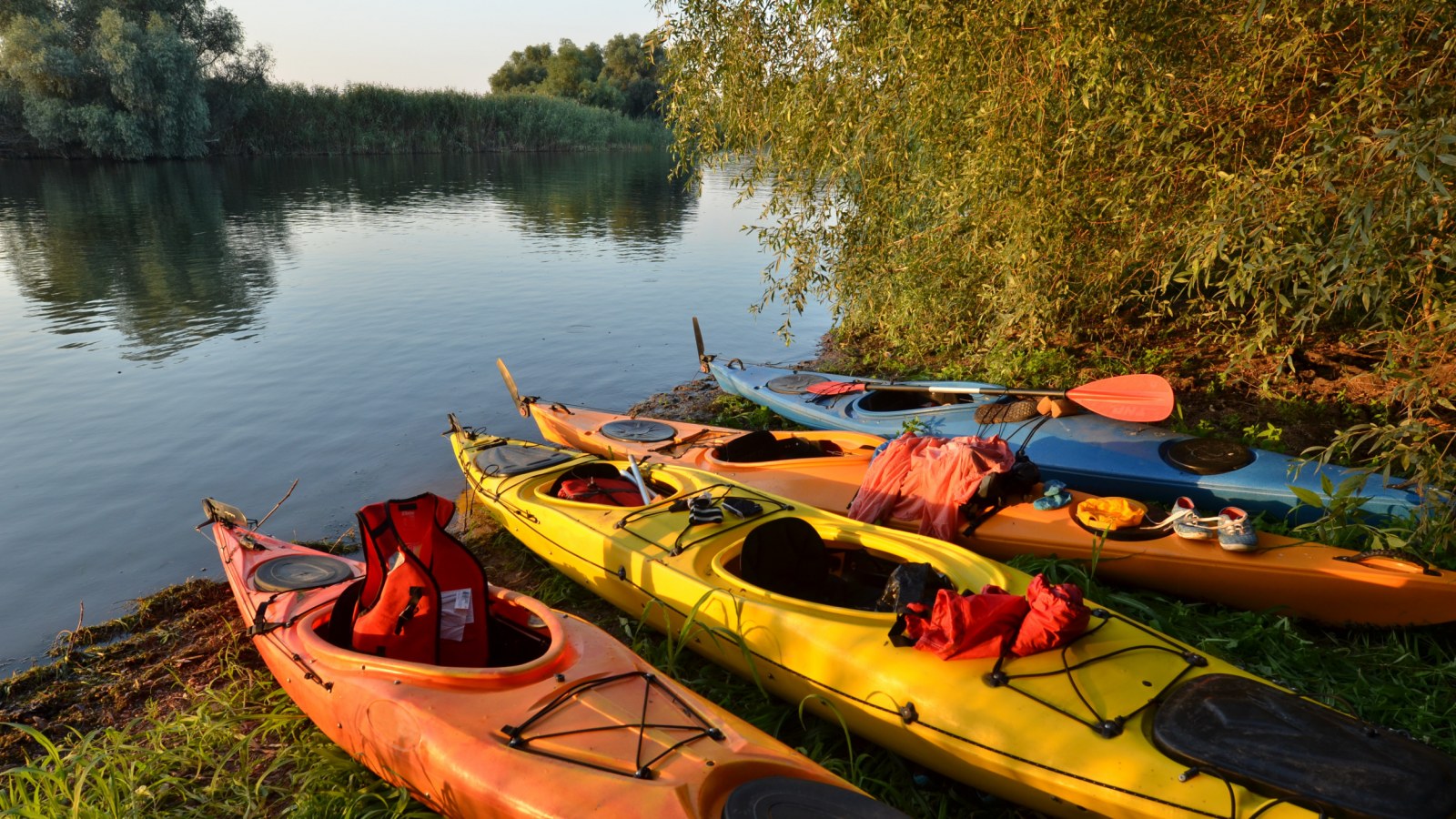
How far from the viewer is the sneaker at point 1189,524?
4.03 m

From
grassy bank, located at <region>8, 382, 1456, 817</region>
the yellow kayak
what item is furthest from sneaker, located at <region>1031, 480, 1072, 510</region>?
the yellow kayak

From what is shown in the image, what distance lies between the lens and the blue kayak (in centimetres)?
446

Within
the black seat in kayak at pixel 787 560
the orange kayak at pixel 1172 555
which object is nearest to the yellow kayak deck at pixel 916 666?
the black seat in kayak at pixel 787 560

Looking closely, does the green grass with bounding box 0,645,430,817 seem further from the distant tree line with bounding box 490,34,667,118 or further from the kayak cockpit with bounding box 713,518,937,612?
the distant tree line with bounding box 490,34,667,118

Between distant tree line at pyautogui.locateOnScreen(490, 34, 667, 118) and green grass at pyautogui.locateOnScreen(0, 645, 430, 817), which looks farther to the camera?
distant tree line at pyautogui.locateOnScreen(490, 34, 667, 118)

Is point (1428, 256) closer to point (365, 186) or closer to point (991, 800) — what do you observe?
point (991, 800)

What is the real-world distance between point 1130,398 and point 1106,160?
5.81 feet

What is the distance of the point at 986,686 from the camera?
2.97 m

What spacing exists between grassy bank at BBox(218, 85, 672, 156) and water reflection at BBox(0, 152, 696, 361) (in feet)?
5.11

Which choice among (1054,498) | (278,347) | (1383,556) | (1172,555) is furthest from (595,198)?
(1383,556)

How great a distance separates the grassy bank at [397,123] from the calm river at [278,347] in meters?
13.3

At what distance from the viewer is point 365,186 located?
27016mm

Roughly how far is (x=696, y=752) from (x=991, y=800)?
1164mm

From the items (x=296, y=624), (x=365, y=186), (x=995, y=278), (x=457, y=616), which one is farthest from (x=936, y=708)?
(x=365, y=186)
